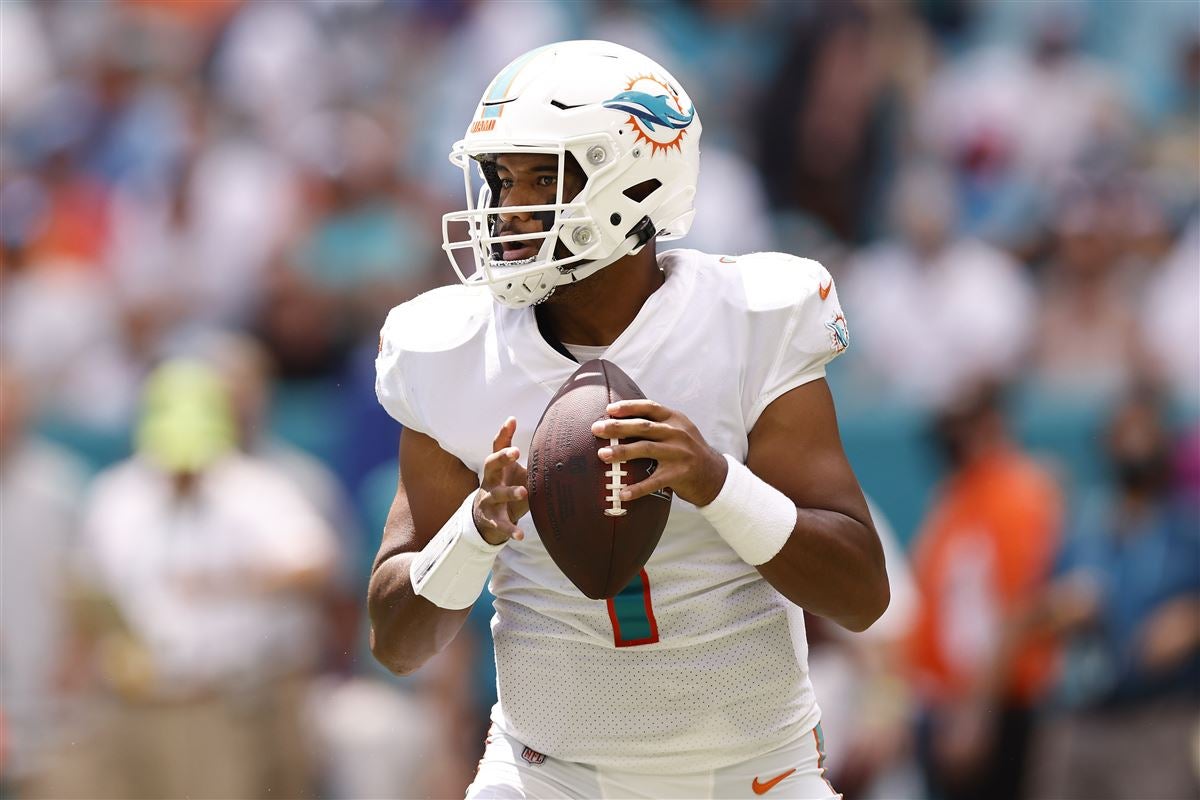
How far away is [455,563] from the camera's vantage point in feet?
9.03

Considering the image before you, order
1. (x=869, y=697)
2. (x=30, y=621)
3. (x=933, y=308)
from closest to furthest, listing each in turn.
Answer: (x=30, y=621)
(x=869, y=697)
(x=933, y=308)

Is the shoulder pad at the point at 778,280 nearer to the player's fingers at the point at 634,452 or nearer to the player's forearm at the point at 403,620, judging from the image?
the player's fingers at the point at 634,452

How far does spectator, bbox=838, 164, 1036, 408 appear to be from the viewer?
6.60 m

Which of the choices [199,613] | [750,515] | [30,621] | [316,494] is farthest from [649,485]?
[30,621]

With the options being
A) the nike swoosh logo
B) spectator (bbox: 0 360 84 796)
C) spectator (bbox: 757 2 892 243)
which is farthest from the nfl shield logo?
spectator (bbox: 757 2 892 243)

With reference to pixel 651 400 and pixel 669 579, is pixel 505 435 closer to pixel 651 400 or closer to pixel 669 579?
pixel 651 400

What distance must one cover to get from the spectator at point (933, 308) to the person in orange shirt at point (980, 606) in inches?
A: 16.4

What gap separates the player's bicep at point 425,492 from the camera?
2984mm

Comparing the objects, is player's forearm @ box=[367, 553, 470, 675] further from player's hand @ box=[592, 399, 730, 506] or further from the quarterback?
player's hand @ box=[592, 399, 730, 506]

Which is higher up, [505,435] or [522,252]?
[522,252]

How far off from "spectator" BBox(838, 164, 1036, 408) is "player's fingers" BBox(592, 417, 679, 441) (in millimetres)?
3938

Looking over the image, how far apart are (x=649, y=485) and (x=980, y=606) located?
3612 mm

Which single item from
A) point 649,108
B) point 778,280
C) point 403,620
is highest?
point 649,108

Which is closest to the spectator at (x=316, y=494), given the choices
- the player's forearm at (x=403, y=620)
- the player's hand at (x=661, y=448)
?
the player's forearm at (x=403, y=620)
